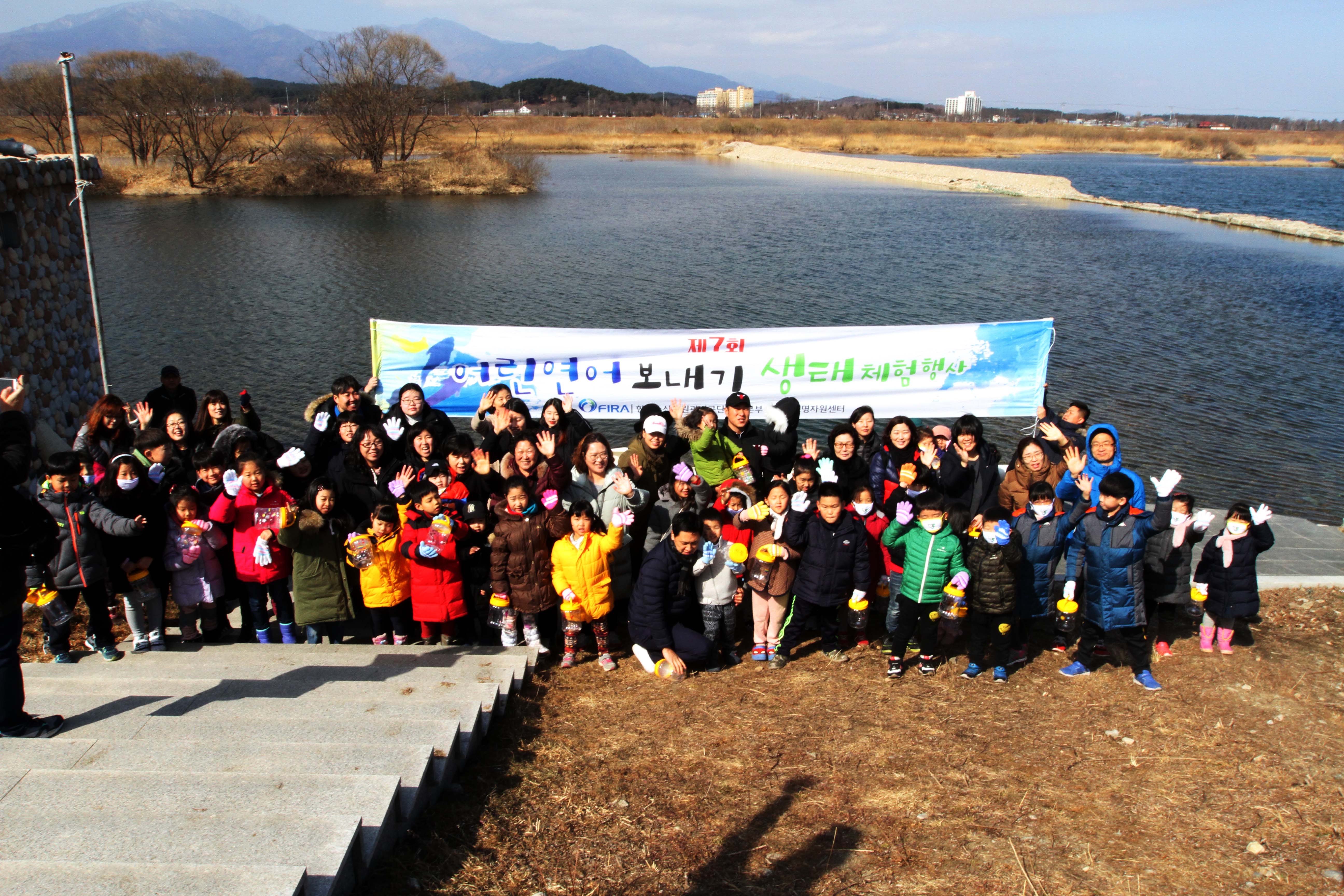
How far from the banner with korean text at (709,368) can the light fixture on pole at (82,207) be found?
3.68 m

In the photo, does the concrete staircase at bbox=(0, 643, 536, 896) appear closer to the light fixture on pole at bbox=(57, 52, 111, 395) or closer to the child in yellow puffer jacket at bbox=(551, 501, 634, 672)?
the child in yellow puffer jacket at bbox=(551, 501, 634, 672)

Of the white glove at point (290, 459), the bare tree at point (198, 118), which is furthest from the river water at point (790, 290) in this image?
the white glove at point (290, 459)

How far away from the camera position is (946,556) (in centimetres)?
604

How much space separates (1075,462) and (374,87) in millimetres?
54821

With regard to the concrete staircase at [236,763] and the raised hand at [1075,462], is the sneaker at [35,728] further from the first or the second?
the raised hand at [1075,462]

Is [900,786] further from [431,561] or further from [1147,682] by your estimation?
[431,561]

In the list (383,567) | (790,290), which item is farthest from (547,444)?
(790,290)

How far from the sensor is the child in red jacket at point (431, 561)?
244 inches

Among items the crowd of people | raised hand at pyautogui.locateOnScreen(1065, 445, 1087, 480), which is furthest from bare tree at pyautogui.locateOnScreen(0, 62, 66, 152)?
raised hand at pyautogui.locateOnScreen(1065, 445, 1087, 480)

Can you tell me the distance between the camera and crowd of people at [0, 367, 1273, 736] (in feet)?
19.8

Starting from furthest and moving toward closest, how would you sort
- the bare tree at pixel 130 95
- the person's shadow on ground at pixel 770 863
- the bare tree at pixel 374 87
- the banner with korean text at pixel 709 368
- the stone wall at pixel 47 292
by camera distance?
the bare tree at pixel 374 87 < the bare tree at pixel 130 95 < the stone wall at pixel 47 292 < the banner with korean text at pixel 709 368 < the person's shadow on ground at pixel 770 863

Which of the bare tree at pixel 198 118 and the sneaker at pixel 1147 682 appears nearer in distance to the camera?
the sneaker at pixel 1147 682

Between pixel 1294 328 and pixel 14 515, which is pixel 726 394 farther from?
pixel 1294 328

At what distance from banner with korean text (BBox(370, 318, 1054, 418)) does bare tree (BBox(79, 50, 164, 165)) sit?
166 ft
